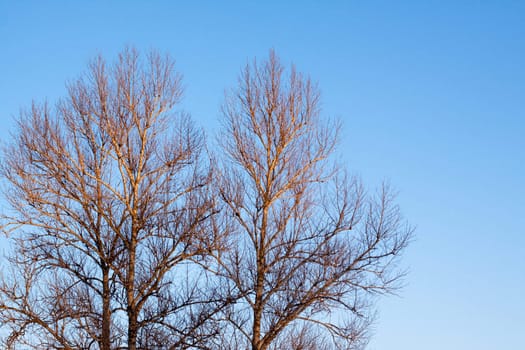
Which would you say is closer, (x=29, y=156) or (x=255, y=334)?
(x=255, y=334)

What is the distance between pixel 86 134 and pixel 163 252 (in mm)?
3426

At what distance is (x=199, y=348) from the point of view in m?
16.7

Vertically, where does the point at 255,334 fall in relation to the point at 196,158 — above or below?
below

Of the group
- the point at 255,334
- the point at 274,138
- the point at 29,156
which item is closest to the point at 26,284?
the point at 29,156

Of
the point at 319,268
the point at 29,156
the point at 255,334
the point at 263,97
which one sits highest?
the point at 263,97

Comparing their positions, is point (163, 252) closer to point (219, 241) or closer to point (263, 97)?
point (219, 241)

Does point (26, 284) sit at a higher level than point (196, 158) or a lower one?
lower

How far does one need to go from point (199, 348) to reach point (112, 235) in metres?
3.20

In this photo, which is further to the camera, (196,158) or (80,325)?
(196,158)

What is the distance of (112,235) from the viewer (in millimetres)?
17047

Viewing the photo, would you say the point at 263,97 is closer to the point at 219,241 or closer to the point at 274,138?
the point at 274,138

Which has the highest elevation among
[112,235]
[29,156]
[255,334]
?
[29,156]

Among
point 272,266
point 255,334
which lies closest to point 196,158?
point 272,266

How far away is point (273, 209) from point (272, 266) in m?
1.35
